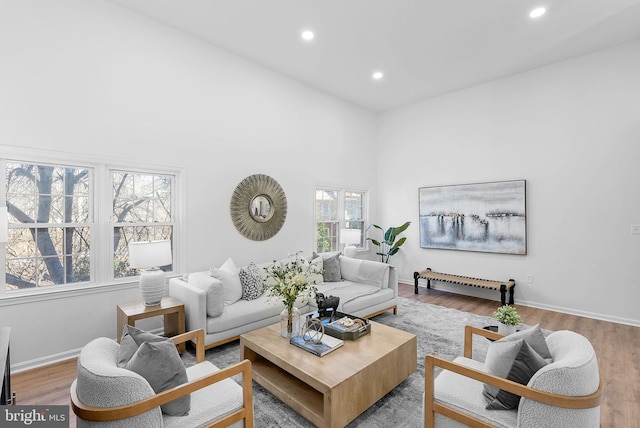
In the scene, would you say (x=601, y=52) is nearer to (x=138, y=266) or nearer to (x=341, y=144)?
(x=341, y=144)

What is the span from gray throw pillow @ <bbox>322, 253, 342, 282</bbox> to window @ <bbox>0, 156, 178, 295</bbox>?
229cm

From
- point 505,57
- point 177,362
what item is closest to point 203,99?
point 177,362

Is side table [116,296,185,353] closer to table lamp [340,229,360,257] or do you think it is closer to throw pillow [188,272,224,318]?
throw pillow [188,272,224,318]

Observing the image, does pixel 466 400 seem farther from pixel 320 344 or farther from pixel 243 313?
pixel 243 313

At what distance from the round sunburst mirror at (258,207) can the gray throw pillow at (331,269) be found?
948mm

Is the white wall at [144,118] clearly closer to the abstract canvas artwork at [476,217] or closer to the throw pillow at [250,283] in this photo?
the throw pillow at [250,283]

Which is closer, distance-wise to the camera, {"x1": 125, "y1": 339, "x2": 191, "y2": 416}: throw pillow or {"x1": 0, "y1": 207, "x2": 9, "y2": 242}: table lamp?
{"x1": 125, "y1": 339, "x2": 191, "y2": 416}: throw pillow

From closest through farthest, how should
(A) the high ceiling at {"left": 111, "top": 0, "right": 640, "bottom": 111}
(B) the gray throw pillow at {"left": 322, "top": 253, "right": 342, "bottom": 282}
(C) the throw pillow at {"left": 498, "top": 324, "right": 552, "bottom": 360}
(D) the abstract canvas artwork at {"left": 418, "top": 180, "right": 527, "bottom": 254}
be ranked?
(C) the throw pillow at {"left": 498, "top": 324, "right": 552, "bottom": 360} → (A) the high ceiling at {"left": 111, "top": 0, "right": 640, "bottom": 111} → (B) the gray throw pillow at {"left": 322, "top": 253, "right": 342, "bottom": 282} → (D) the abstract canvas artwork at {"left": 418, "top": 180, "right": 527, "bottom": 254}

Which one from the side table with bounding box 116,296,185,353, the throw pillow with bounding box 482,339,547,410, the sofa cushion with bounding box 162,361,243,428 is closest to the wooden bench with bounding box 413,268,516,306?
the throw pillow with bounding box 482,339,547,410

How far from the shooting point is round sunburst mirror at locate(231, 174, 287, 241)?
172 inches

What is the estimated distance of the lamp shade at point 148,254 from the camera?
9.62 feet

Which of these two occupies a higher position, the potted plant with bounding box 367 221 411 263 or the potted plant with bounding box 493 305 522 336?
the potted plant with bounding box 367 221 411 263

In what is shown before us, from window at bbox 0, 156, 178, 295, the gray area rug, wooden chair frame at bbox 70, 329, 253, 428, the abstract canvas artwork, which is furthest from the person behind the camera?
the abstract canvas artwork

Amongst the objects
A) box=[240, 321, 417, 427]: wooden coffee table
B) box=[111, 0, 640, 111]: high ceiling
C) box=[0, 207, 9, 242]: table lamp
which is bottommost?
box=[240, 321, 417, 427]: wooden coffee table
